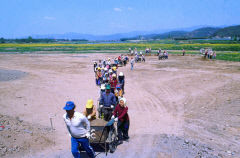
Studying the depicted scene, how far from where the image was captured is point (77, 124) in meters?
3.94

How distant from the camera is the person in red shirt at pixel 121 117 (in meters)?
5.35

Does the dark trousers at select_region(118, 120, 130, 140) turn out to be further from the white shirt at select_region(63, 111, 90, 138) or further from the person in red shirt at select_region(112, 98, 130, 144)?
the white shirt at select_region(63, 111, 90, 138)

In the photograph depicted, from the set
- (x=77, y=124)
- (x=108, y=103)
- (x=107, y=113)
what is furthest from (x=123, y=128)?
(x=77, y=124)

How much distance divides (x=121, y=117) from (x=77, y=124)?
1.68 m

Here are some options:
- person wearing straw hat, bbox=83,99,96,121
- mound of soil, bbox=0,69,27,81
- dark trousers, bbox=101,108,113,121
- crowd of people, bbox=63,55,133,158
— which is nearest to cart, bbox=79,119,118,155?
crowd of people, bbox=63,55,133,158

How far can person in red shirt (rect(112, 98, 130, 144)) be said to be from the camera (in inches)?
211

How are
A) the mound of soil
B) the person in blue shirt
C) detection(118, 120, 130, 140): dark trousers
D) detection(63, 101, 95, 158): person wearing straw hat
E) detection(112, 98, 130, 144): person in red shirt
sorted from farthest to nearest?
the mound of soil, the person in blue shirt, detection(118, 120, 130, 140): dark trousers, detection(112, 98, 130, 144): person in red shirt, detection(63, 101, 95, 158): person wearing straw hat

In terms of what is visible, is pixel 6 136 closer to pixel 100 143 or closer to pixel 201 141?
pixel 100 143

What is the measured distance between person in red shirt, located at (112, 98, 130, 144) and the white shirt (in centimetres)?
128

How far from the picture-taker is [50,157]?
5.19m

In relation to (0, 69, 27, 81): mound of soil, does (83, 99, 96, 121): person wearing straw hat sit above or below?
above

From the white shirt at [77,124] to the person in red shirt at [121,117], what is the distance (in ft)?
4.19

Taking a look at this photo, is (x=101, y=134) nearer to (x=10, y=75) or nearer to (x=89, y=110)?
(x=89, y=110)

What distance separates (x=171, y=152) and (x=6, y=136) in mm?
4955
